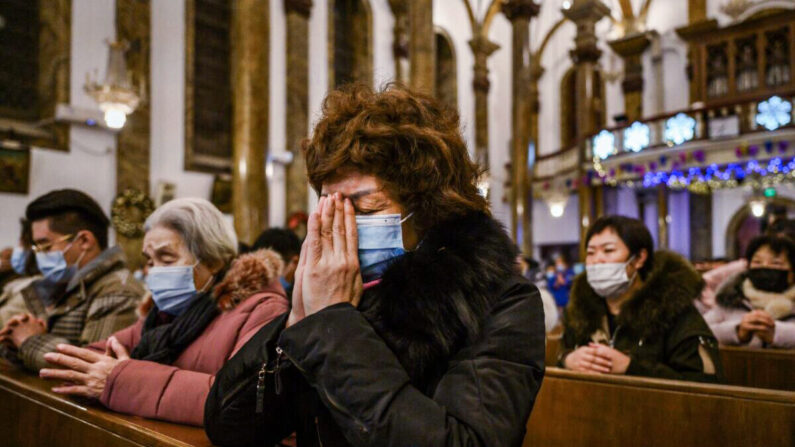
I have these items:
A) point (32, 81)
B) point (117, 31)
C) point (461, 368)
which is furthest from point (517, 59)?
point (461, 368)

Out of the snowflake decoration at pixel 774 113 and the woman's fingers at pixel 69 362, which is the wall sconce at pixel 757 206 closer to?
the snowflake decoration at pixel 774 113

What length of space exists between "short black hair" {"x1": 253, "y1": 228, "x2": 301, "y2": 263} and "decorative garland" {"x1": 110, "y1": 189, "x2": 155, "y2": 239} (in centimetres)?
682

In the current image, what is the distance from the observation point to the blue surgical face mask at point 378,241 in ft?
4.33

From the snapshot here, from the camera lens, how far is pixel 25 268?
15.4ft

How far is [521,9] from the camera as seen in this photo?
40.5 ft

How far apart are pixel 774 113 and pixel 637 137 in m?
2.85

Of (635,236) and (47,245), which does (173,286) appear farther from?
(635,236)

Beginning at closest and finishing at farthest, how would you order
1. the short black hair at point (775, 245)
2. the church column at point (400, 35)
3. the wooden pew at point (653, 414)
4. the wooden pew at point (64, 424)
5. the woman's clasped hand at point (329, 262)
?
the woman's clasped hand at point (329, 262)
the wooden pew at point (64, 424)
the wooden pew at point (653, 414)
the short black hair at point (775, 245)
the church column at point (400, 35)

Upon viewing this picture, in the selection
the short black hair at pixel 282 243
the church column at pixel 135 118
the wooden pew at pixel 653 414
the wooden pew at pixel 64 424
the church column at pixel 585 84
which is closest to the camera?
the wooden pew at pixel 64 424

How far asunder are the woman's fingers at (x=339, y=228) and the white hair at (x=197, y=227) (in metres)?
1.30

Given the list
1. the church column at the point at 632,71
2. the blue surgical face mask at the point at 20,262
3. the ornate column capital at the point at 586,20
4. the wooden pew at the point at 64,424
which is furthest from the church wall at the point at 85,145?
the church column at the point at 632,71

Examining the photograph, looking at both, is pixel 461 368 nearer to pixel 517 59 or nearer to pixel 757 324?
pixel 757 324

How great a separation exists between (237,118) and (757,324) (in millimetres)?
7296

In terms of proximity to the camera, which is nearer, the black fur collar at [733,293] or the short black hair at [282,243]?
the black fur collar at [733,293]
